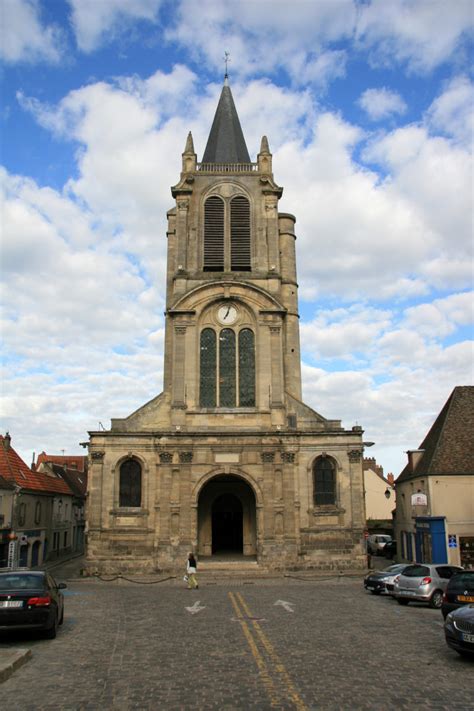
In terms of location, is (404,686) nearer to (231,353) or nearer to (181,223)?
(231,353)

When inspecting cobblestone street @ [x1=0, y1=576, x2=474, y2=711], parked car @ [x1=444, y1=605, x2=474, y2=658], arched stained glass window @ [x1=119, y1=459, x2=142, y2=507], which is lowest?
cobblestone street @ [x1=0, y1=576, x2=474, y2=711]

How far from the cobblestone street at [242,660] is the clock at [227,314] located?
1949 cm

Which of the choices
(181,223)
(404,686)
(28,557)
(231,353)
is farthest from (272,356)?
(404,686)

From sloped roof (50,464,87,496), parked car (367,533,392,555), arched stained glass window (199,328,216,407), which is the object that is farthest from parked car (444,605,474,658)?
sloped roof (50,464,87,496)

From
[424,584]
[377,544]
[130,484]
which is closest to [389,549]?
[377,544]

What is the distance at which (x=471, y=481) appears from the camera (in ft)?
102

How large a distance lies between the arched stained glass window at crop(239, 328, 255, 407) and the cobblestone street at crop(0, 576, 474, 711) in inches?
656

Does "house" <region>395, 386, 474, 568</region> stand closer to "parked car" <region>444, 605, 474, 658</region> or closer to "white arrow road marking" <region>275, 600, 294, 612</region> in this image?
"white arrow road marking" <region>275, 600, 294, 612</region>

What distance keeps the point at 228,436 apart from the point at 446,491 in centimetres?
1114

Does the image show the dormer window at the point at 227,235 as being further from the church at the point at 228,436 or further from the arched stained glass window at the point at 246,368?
the arched stained glass window at the point at 246,368

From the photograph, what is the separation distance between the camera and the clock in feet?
121

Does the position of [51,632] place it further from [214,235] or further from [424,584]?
[214,235]

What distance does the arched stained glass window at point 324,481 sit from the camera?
3375 cm

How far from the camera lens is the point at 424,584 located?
1991 cm
